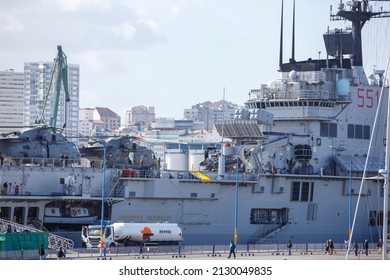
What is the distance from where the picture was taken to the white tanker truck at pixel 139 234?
55.9 m

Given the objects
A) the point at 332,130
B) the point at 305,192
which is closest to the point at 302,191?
the point at 305,192

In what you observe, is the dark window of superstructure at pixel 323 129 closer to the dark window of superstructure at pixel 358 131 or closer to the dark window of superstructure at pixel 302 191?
the dark window of superstructure at pixel 358 131

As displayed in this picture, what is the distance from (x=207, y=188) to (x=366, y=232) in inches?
581

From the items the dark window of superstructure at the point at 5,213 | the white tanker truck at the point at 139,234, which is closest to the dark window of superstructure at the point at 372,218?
the white tanker truck at the point at 139,234

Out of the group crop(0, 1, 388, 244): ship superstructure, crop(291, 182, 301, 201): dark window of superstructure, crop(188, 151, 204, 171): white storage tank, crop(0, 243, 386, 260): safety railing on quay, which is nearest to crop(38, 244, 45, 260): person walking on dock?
crop(0, 243, 386, 260): safety railing on quay

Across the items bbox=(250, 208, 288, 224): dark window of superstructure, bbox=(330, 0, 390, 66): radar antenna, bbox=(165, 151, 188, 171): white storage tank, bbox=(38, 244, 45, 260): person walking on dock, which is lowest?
bbox=(38, 244, 45, 260): person walking on dock

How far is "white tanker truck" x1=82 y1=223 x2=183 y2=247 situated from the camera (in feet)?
183

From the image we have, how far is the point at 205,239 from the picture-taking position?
6331cm

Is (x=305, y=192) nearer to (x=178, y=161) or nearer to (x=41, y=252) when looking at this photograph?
(x=178, y=161)

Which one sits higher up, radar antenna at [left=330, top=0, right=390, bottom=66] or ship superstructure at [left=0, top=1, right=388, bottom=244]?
radar antenna at [left=330, top=0, right=390, bottom=66]

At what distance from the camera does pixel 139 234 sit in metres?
56.6

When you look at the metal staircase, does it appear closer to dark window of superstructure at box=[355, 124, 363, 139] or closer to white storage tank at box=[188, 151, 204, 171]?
white storage tank at box=[188, 151, 204, 171]
